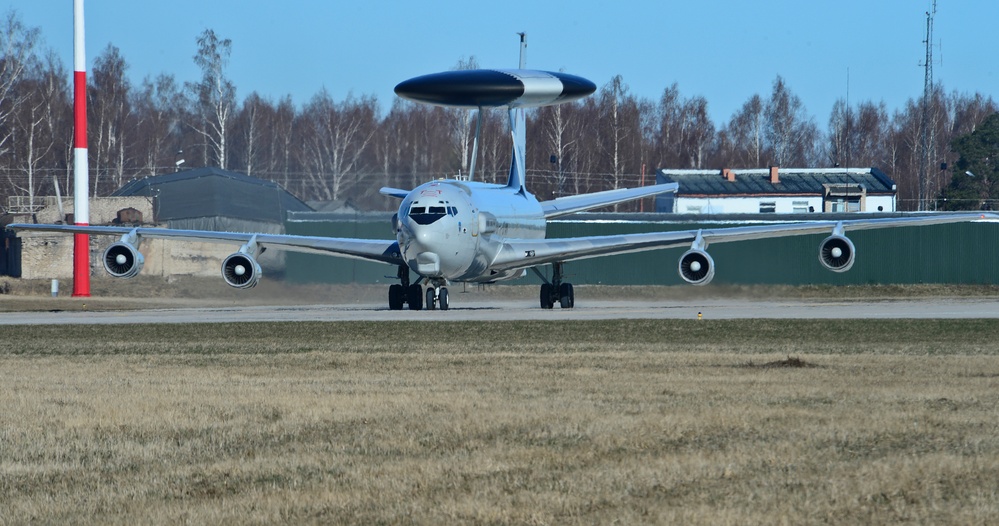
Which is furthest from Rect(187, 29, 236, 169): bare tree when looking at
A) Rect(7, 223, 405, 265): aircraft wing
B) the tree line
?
Rect(7, 223, 405, 265): aircraft wing

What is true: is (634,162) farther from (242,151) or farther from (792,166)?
(242,151)

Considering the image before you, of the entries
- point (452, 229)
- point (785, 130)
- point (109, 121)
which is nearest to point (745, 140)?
point (785, 130)

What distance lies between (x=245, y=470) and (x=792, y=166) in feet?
433

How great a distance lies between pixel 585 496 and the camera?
29.0ft

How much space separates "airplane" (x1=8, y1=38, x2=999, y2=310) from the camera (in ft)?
128

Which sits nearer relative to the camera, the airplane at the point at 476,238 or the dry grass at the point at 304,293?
the airplane at the point at 476,238

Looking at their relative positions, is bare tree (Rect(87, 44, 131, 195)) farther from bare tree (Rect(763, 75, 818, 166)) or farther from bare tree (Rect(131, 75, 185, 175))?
bare tree (Rect(763, 75, 818, 166))

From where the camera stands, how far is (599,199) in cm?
4547

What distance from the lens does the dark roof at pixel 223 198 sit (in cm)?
7406

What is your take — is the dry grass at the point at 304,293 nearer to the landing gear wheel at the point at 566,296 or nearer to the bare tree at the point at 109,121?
the landing gear wheel at the point at 566,296

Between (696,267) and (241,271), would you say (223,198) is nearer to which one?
(241,271)

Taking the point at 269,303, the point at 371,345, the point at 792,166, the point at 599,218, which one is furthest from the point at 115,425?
the point at 792,166

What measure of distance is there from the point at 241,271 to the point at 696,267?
14.0m

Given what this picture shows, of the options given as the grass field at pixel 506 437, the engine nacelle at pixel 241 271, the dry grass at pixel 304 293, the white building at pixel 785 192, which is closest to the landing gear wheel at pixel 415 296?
the dry grass at pixel 304 293
